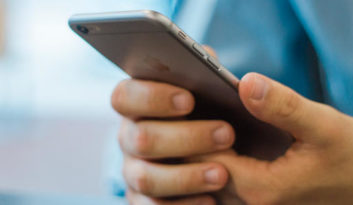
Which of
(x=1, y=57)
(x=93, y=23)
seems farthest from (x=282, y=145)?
(x=1, y=57)

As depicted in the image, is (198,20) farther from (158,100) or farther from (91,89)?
(91,89)

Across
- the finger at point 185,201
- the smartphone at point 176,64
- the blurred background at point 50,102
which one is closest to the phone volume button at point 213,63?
the smartphone at point 176,64

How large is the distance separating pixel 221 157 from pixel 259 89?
9 centimetres

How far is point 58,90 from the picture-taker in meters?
1.70

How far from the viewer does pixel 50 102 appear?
1.74 metres

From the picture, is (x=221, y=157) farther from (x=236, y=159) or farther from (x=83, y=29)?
(x=83, y=29)

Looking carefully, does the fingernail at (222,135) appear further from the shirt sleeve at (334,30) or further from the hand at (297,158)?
the shirt sleeve at (334,30)

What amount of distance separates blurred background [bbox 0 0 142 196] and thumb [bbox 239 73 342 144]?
1095 millimetres

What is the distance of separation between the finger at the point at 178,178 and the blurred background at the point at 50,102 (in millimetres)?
1030

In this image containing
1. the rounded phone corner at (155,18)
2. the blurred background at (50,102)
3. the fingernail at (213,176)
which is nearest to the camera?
the rounded phone corner at (155,18)

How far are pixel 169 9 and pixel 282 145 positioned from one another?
30 centimetres

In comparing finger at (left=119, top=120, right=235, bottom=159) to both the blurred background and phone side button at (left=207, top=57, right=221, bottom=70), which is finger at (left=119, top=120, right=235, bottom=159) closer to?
phone side button at (left=207, top=57, right=221, bottom=70)

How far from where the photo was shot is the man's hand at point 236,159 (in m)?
0.29

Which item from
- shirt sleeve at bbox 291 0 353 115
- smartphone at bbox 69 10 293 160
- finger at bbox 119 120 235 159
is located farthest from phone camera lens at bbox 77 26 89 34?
shirt sleeve at bbox 291 0 353 115
